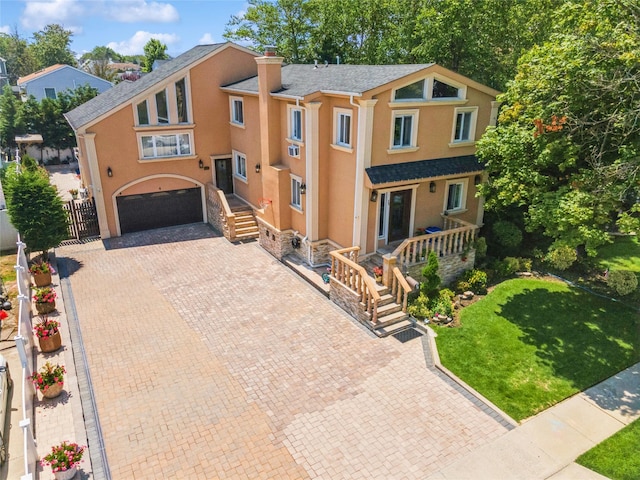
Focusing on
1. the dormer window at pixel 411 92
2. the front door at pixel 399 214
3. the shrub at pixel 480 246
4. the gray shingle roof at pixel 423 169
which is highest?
the dormer window at pixel 411 92

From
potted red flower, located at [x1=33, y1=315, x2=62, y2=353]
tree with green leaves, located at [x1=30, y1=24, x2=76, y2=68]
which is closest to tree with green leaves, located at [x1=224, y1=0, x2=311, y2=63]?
potted red flower, located at [x1=33, y1=315, x2=62, y2=353]

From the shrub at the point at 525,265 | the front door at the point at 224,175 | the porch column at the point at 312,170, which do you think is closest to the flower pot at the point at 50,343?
the porch column at the point at 312,170

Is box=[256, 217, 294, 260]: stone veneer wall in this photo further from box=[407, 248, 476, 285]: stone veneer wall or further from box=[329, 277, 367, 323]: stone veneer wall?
box=[407, 248, 476, 285]: stone veneer wall

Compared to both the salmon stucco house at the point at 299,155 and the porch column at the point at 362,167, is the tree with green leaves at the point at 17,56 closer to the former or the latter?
the salmon stucco house at the point at 299,155

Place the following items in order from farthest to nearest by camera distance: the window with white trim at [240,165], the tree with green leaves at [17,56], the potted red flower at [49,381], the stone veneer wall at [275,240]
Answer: the tree with green leaves at [17,56] → the window with white trim at [240,165] → the stone veneer wall at [275,240] → the potted red flower at [49,381]

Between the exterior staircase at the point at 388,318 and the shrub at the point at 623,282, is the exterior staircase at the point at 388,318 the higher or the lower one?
the lower one

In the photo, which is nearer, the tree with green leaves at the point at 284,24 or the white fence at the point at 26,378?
the white fence at the point at 26,378
